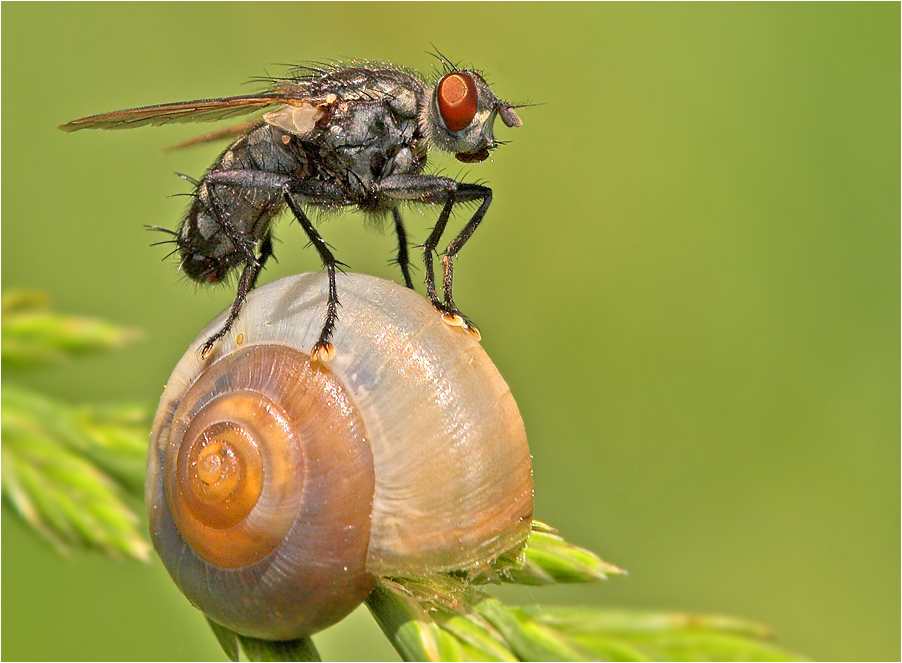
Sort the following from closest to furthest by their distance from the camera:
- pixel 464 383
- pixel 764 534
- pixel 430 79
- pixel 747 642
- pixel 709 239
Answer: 1. pixel 464 383
2. pixel 747 642
3. pixel 430 79
4. pixel 764 534
5. pixel 709 239

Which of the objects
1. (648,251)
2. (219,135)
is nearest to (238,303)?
(219,135)

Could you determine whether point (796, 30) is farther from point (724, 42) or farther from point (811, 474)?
point (811, 474)

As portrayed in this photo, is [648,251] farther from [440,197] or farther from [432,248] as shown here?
[432,248]

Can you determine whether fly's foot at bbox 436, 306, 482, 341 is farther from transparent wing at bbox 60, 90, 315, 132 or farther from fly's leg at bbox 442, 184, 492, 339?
transparent wing at bbox 60, 90, 315, 132

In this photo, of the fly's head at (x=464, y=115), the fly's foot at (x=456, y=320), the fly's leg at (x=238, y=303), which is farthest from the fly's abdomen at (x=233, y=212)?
the fly's foot at (x=456, y=320)

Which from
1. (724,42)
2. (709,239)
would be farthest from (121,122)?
(724,42)
